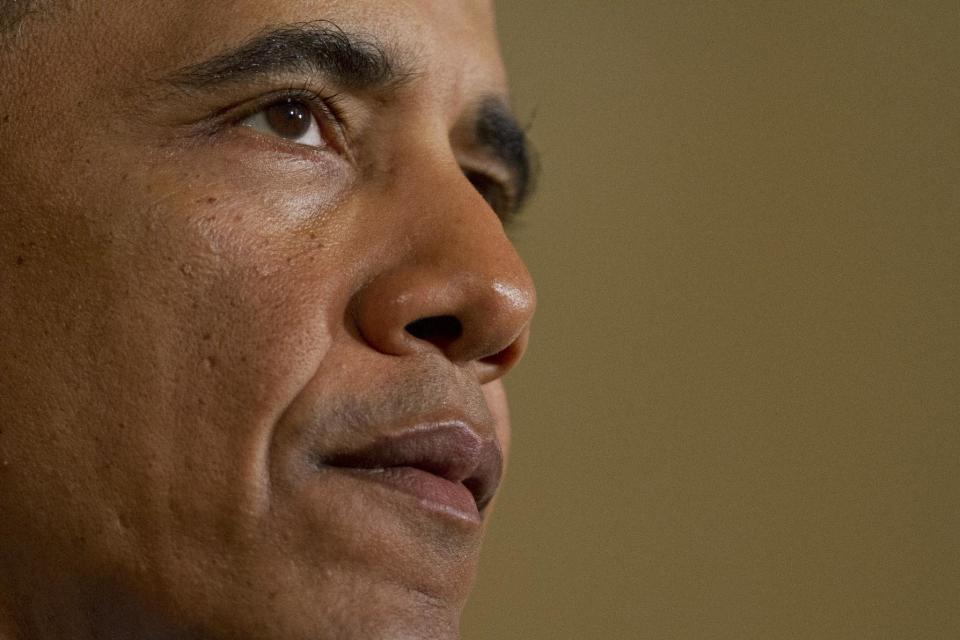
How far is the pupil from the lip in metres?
0.23

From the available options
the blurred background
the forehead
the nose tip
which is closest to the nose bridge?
the nose tip

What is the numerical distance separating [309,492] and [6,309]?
0.69ft

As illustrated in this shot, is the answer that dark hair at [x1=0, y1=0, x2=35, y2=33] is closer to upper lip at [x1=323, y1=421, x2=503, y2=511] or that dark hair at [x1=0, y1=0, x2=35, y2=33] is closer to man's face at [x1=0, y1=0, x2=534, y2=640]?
man's face at [x1=0, y1=0, x2=534, y2=640]

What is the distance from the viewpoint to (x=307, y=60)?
77 cm

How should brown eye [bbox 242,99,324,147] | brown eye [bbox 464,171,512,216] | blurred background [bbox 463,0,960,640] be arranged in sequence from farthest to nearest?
blurred background [bbox 463,0,960,640], brown eye [bbox 464,171,512,216], brown eye [bbox 242,99,324,147]

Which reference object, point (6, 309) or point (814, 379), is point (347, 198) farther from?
point (814, 379)

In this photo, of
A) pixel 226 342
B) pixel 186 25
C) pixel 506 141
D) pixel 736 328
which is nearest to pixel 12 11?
pixel 186 25

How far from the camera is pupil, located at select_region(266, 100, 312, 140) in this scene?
0.79 meters

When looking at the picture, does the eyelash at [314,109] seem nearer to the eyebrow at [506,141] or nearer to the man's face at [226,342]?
the man's face at [226,342]

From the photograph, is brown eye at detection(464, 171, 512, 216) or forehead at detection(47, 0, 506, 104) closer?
forehead at detection(47, 0, 506, 104)

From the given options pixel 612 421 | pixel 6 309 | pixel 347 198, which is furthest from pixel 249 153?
pixel 612 421

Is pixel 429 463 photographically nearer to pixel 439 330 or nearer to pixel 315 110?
pixel 439 330

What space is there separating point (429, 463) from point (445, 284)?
4.4 inches

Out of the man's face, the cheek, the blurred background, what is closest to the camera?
the man's face
